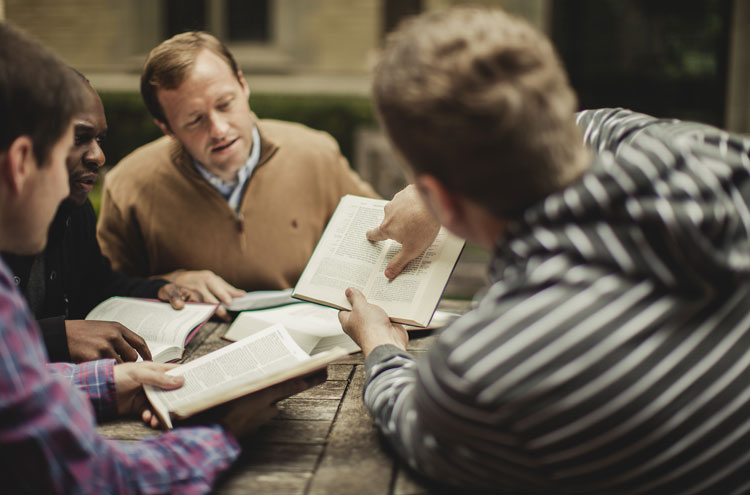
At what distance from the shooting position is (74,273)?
7.41 feet

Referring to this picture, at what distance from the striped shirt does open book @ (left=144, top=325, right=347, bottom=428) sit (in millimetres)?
333

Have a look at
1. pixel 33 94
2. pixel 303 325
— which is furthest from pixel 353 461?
pixel 33 94

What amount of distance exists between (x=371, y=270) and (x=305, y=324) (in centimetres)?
30

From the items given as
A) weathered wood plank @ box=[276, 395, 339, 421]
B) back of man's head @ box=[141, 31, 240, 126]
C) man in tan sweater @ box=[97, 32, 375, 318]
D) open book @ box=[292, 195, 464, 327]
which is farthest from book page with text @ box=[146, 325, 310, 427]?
back of man's head @ box=[141, 31, 240, 126]

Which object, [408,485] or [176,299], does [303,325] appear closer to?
[176,299]

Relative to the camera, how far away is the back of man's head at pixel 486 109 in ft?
3.46

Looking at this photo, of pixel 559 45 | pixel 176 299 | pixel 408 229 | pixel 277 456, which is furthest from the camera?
pixel 559 45

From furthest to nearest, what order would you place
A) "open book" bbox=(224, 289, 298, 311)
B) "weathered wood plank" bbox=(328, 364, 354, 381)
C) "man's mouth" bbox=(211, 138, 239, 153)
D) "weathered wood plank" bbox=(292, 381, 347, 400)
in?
"man's mouth" bbox=(211, 138, 239, 153)
"open book" bbox=(224, 289, 298, 311)
"weathered wood plank" bbox=(328, 364, 354, 381)
"weathered wood plank" bbox=(292, 381, 347, 400)

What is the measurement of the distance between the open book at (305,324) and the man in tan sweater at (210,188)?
42 centimetres

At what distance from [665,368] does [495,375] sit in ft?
0.87

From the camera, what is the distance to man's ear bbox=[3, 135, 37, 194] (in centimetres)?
116

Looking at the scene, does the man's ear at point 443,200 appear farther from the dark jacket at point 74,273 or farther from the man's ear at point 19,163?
the dark jacket at point 74,273

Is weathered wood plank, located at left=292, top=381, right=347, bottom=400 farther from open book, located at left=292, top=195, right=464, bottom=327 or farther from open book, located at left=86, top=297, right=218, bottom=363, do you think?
open book, located at left=86, top=297, right=218, bottom=363

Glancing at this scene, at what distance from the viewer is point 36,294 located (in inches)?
81.7
